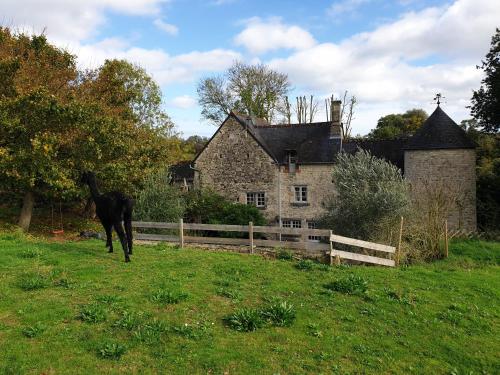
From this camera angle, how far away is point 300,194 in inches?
1151

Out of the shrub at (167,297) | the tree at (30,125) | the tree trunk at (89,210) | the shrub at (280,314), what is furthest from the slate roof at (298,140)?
the shrub at (167,297)

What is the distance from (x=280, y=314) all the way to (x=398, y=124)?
4788cm

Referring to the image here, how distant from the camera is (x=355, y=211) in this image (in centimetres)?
1706

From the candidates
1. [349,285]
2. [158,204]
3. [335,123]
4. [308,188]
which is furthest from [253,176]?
[349,285]

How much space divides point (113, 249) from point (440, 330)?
29.5 ft

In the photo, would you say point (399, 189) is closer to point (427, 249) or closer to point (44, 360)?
point (427, 249)

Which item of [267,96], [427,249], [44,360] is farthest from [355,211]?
[267,96]

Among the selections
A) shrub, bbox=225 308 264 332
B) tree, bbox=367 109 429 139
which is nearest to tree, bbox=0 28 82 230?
shrub, bbox=225 308 264 332

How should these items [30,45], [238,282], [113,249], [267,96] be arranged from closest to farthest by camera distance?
[238,282] → [113,249] → [30,45] → [267,96]

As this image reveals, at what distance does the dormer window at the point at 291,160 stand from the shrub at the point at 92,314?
23204mm

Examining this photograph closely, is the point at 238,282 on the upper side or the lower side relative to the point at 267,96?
lower

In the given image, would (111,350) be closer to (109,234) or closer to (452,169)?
(109,234)

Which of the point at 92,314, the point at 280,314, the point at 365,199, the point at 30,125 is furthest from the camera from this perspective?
the point at 365,199

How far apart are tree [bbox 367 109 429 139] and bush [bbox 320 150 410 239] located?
2971 centimetres
